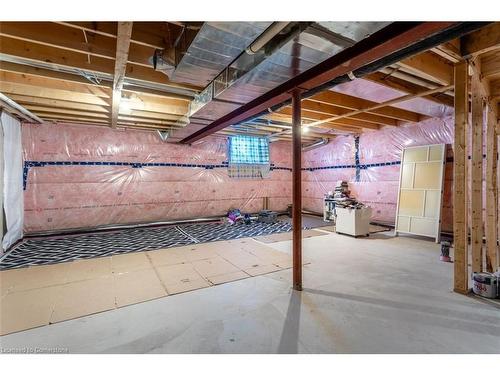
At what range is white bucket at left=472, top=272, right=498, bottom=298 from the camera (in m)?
2.27

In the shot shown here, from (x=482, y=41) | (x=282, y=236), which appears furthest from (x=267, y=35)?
(x=282, y=236)

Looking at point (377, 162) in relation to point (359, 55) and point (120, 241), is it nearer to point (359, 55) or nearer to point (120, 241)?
point (359, 55)

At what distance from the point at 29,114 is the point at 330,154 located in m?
6.82

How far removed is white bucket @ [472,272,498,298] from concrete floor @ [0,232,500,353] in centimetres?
12

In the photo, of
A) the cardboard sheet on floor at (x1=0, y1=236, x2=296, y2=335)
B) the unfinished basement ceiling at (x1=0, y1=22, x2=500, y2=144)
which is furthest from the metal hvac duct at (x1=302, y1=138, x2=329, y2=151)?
the cardboard sheet on floor at (x1=0, y1=236, x2=296, y2=335)

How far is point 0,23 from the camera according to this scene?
6.75 feet

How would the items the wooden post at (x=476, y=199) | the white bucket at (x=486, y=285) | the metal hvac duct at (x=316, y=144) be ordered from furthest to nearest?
the metal hvac duct at (x=316, y=144) → the wooden post at (x=476, y=199) → the white bucket at (x=486, y=285)

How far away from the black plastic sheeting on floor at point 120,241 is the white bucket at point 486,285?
129 inches

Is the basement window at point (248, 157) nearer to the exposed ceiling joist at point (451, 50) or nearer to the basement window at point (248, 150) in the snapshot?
the basement window at point (248, 150)

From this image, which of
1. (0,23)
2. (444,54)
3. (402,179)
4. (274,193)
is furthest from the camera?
(274,193)

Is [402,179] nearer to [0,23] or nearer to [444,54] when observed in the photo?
[444,54]

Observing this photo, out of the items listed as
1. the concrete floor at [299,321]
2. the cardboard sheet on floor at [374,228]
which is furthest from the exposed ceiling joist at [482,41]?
the cardboard sheet on floor at [374,228]

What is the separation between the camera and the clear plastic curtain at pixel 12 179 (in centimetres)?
384

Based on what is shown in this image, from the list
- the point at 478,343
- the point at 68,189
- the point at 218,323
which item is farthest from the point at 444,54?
the point at 68,189
